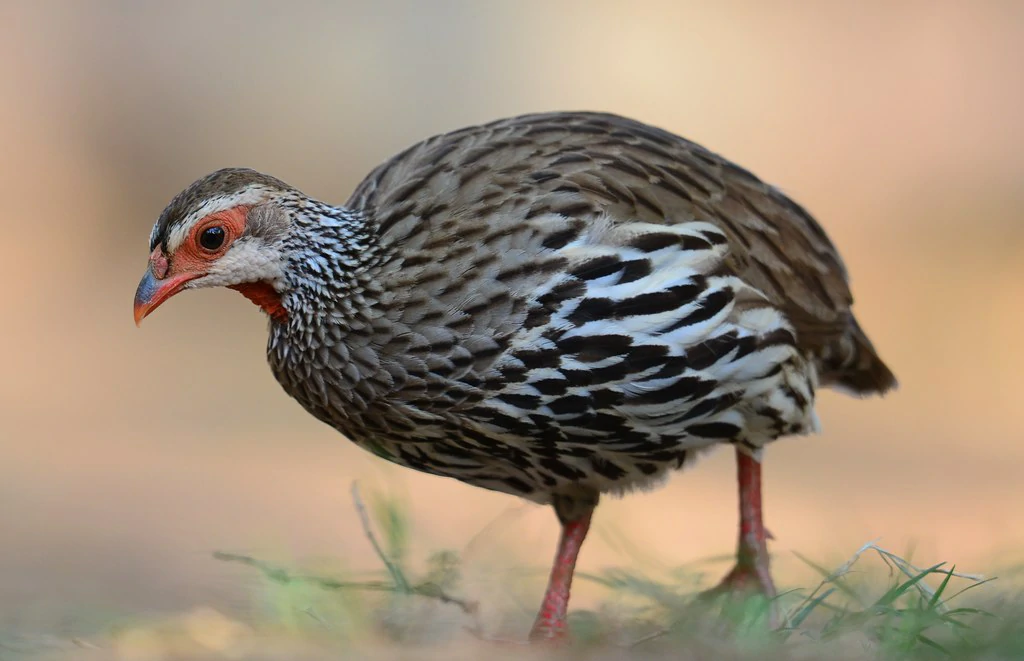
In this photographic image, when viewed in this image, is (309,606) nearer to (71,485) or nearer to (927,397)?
(71,485)

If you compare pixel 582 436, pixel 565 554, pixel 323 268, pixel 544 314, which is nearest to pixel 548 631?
pixel 565 554

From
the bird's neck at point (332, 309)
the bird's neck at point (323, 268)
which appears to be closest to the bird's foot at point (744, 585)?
the bird's neck at point (332, 309)

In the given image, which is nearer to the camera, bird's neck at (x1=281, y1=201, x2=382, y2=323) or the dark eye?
the dark eye

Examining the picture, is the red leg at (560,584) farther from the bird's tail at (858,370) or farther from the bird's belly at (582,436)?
the bird's tail at (858,370)

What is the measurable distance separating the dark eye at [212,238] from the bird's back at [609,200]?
2.02 feet

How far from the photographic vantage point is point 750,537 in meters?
5.74

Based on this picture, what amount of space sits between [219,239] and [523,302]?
1.12 m

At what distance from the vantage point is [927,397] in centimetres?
1248

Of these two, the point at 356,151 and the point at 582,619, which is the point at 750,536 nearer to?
the point at 582,619

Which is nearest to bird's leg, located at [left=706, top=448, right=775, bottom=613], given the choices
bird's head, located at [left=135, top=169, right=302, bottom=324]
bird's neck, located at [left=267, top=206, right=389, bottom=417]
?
bird's neck, located at [left=267, top=206, right=389, bottom=417]

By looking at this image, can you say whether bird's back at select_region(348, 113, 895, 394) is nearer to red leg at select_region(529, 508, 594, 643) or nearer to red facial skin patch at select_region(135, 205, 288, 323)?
red facial skin patch at select_region(135, 205, 288, 323)

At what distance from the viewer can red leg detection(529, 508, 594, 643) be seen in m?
5.29

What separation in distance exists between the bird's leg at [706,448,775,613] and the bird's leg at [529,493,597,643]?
637 millimetres

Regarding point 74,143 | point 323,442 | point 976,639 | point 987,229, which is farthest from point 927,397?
point 74,143
